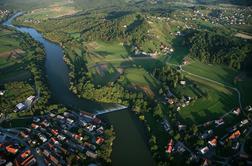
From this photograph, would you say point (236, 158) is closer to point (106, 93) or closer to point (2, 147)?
point (106, 93)

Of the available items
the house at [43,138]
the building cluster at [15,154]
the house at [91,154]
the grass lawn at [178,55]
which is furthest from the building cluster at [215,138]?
the grass lawn at [178,55]

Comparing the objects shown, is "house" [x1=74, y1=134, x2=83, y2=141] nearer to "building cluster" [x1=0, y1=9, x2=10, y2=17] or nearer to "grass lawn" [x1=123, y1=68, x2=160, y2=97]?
"grass lawn" [x1=123, y1=68, x2=160, y2=97]

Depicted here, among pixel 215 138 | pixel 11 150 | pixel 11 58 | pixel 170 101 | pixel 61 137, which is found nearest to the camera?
pixel 11 150

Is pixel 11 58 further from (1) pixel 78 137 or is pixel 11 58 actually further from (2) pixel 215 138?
(2) pixel 215 138

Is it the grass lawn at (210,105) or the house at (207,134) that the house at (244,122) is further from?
the house at (207,134)

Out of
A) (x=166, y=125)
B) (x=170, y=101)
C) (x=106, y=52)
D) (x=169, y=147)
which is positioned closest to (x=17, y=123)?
(x=166, y=125)
